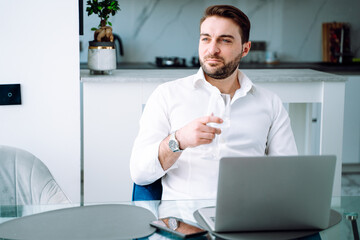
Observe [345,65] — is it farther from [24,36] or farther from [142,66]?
[24,36]

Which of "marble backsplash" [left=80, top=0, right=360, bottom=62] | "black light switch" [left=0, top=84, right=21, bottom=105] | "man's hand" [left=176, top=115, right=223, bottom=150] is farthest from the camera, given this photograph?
"marble backsplash" [left=80, top=0, right=360, bottom=62]

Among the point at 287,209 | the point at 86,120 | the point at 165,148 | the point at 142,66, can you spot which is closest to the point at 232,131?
the point at 165,148

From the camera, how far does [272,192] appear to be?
4.17ft

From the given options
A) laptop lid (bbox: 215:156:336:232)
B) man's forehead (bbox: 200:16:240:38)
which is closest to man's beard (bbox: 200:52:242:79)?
man's forehead (bbox: 200:16:240:38)

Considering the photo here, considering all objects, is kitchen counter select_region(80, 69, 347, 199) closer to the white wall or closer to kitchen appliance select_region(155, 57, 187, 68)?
the white wall

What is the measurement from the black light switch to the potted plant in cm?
57

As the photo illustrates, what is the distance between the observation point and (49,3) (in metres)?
2.43

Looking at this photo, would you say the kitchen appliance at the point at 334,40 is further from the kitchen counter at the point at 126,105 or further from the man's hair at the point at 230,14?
the man's hair at the point at 230,14

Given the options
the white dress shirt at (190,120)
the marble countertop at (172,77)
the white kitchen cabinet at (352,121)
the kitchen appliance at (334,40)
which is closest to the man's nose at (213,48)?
the white dress shirt at (190,120)

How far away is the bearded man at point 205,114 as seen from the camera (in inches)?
79.7

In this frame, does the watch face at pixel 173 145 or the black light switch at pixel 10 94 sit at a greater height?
the black light switch at pixel 10 94

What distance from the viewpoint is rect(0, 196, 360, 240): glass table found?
1393 millimetres

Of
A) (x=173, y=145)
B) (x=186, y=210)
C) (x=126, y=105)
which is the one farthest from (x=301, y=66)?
(x=186, y=210)

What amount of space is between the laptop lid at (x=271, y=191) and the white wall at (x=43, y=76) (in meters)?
1.41
